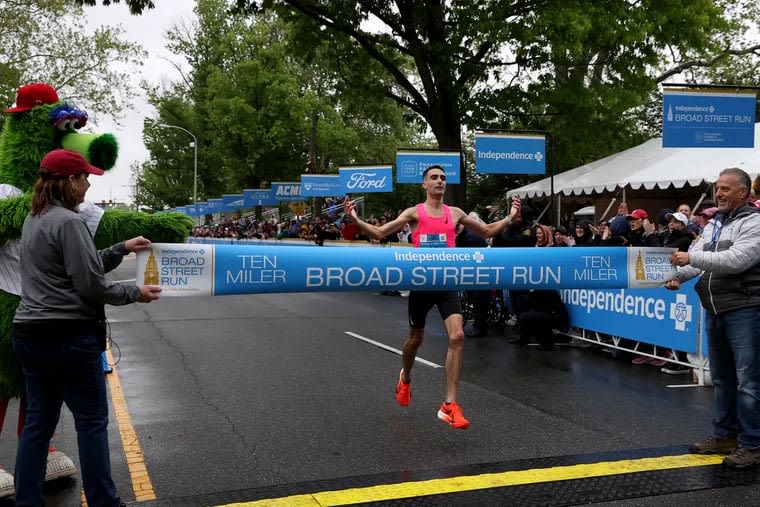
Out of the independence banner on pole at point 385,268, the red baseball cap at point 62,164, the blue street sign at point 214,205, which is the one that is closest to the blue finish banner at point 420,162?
the independence banner on pole at point 385,268

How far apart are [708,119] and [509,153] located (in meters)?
4.28

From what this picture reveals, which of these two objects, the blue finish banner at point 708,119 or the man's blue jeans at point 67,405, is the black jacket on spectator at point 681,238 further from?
the man's blue jeans at point 67,405

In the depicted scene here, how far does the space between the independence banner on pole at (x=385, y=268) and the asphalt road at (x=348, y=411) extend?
1.14 m

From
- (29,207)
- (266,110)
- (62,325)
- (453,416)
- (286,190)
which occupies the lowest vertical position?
(453,416)

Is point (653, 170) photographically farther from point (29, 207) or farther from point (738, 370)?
point (29, 207)

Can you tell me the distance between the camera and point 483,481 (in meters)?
4.37

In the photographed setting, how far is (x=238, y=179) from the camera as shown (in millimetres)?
47125

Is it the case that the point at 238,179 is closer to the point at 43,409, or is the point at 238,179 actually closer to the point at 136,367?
the point at 136,367

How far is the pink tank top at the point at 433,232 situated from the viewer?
5.62m

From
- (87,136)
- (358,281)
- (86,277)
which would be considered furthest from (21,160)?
(358,281)

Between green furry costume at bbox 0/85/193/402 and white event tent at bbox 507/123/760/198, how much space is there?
12.7m

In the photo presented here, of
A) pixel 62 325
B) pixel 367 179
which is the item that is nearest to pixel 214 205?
pixel 367 179

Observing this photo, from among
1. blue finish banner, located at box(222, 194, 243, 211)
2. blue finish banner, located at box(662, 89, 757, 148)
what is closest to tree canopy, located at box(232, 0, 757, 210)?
blue finish banner, located at box(662, 89, 757, 148)

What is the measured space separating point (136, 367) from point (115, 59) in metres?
32.5
